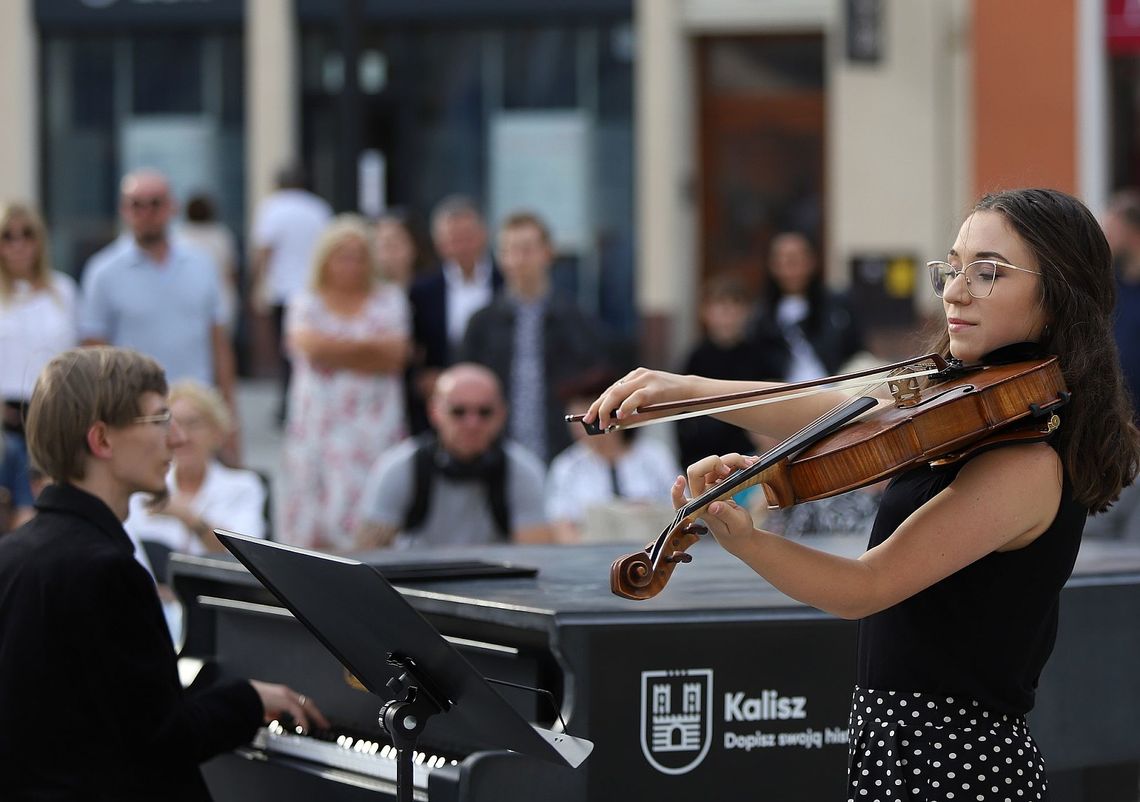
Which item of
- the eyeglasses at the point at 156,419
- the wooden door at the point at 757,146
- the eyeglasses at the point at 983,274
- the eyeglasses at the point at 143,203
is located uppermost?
the wooden door at the point at 757,146

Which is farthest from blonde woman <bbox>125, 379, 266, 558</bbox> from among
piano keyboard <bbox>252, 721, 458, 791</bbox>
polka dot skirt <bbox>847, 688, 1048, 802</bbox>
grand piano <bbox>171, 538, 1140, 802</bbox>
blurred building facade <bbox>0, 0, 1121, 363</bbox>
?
blurred building facade <bbox>0, 0, 1121, 363</bbox>

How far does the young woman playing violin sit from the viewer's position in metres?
2.64

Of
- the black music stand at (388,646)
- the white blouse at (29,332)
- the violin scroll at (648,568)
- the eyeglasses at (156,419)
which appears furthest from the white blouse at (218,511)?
the violin scroll at (648,568)

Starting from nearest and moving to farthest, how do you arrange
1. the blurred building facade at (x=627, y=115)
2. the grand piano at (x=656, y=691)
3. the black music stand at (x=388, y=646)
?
the black music stand at (x=388, y=646), the grand piano at (x=656, y=691), the blurred building facade at (x=627, y=115)

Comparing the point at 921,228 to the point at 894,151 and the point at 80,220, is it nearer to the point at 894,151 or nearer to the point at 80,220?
the point at 894,151

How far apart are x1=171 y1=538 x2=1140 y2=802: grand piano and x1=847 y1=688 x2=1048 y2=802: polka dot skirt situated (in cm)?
64

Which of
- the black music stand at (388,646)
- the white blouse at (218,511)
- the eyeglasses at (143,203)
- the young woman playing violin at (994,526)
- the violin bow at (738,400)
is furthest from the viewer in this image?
the eyeglasses at (143,203)

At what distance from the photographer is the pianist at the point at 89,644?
3.46 meters

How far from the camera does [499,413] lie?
641 cm

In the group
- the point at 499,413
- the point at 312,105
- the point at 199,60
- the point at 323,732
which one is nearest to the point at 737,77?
the point at 312,105

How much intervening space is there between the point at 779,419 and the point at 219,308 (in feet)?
17.7

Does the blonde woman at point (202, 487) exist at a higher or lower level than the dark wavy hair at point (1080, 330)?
lower

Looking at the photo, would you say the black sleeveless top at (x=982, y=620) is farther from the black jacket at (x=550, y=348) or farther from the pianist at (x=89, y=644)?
the black jacket at (x=550, y=348)

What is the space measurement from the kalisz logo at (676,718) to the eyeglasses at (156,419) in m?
1.07
